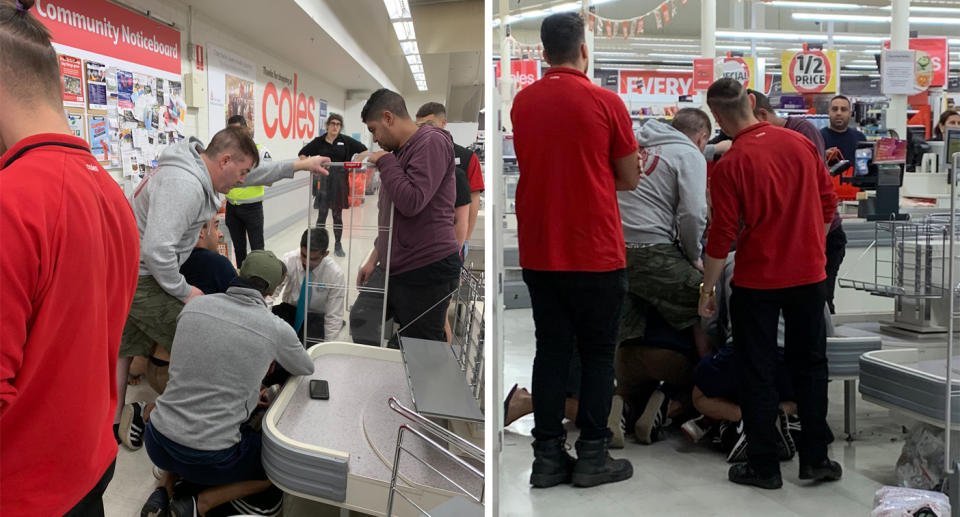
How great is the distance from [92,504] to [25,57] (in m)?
0.46

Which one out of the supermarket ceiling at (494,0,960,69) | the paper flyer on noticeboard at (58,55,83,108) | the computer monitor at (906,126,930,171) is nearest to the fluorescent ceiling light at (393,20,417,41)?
the paper flyer on noticeboard at (58,55,83,108)

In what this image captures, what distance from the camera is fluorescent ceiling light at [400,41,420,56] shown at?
1.34 m

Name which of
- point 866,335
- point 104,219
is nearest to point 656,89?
point 866,335

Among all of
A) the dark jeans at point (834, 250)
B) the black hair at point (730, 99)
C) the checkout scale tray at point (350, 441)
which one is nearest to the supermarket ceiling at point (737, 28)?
the dark jeans at point (834, 250)

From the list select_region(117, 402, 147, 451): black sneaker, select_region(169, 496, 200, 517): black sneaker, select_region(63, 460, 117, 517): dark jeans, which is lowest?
select_region(169, 496, 200, 517): black sneaker

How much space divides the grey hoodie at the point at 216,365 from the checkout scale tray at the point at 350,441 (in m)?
0.14

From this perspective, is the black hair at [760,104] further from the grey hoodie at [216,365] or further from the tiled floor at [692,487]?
the grey hoodie at [216,365]

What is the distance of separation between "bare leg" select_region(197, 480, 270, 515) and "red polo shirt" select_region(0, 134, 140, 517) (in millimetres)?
754

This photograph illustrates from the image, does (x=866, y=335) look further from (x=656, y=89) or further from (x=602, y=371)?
(x=656, y=89)

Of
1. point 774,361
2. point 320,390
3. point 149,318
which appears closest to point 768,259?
point 774,361

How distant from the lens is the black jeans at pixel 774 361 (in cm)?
193

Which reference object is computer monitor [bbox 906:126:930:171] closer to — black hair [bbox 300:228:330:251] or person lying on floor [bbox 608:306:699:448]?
person lying on floor [bbox 608:306:699:448]

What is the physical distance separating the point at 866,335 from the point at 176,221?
6.55 ft

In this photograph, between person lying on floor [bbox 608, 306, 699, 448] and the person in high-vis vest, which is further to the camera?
person lying on floor [bbox 608, 306, 699, 448]
